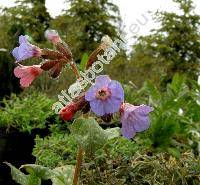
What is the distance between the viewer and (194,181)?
2.22m

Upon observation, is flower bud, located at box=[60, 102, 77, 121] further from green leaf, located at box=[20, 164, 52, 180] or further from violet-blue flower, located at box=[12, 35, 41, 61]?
green leaf, located at box=[20, 164, 52, 180]

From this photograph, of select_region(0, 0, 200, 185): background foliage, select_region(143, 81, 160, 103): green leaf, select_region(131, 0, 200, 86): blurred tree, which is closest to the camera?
select_region(0, 0, 200, 185): background foliage

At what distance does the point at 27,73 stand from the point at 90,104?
0.32m

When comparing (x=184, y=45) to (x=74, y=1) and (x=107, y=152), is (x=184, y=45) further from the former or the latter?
A: (x=107, y=152)

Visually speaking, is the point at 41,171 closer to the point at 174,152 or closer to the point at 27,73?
the point at 27,73

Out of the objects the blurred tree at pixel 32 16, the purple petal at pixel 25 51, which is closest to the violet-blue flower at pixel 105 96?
the purple petal at pixel 25 51

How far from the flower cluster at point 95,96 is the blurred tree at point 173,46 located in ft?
49.5

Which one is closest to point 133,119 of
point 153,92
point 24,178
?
point 24,178

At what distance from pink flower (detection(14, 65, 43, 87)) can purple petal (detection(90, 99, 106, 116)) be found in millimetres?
317

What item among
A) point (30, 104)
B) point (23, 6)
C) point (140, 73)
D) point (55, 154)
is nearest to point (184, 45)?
point (140, 73)

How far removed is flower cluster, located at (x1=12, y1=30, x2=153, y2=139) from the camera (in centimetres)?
139

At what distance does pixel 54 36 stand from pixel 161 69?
15.1 meters

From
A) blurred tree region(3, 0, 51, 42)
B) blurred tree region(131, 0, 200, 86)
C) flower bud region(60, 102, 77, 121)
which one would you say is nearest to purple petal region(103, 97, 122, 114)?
flower bud region(60, 102, 77, 121)

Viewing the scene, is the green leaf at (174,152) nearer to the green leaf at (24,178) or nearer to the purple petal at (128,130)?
the green leaf at (24,178)
